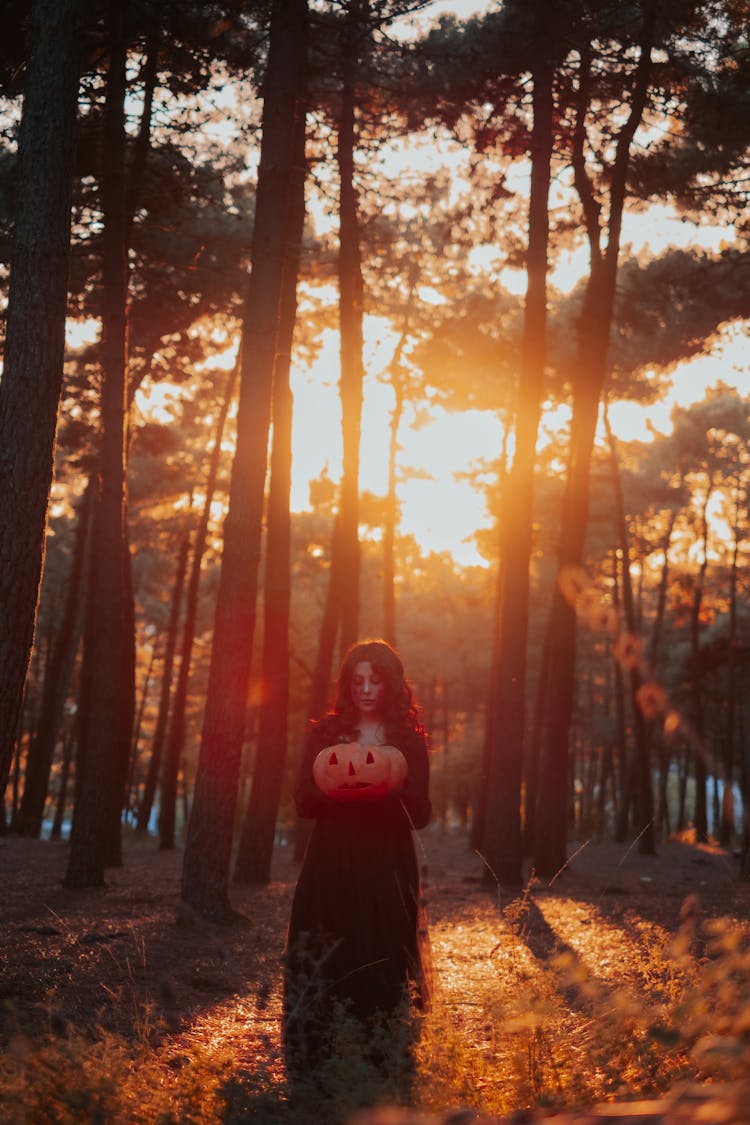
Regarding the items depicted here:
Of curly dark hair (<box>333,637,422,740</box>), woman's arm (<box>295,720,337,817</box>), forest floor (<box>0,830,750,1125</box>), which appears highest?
curly dark hair (<box>333,637,422,740</box>)

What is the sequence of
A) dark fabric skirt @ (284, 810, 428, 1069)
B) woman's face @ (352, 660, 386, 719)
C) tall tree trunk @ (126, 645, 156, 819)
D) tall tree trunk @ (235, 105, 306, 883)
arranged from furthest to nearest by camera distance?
tall tree trunk @ (126, 645, 156, 819) < tall tree trunk @ (235, 105, 306, 883) < woman's face @ (352, 660, 386, 719) < dark fabric skirt @ (284, 810, 428, 1069)

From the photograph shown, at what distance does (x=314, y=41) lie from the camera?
15922mm

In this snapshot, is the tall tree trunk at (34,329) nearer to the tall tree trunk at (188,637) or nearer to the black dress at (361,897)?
the black dress at (361,897)

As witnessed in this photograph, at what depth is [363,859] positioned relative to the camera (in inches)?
233

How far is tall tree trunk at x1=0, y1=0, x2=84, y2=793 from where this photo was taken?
22.6 ft

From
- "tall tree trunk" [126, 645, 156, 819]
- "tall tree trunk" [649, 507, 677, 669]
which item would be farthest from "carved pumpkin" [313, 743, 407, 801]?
"tall tree trunk" [126, 645, 156, 819]

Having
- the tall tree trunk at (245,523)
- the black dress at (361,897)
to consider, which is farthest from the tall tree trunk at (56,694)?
the black dress at (361,897)

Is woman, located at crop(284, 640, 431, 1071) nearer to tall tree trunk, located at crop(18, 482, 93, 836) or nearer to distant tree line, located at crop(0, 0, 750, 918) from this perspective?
distant tree line, located at crop(0, 0, 750, 918)

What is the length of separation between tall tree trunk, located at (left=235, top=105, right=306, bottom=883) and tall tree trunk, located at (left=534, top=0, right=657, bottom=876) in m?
4.19

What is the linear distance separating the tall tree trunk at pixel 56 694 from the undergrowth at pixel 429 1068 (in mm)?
18178

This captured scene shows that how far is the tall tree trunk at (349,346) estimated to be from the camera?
17000 millimetres

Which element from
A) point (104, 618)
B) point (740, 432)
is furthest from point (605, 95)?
point (740, 432)

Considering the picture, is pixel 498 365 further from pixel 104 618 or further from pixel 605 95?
pixel 104 618

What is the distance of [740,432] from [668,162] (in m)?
16.7
